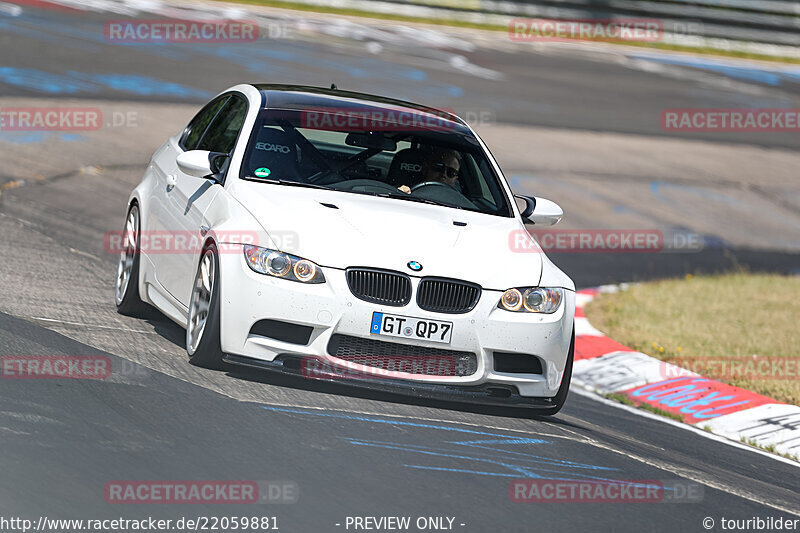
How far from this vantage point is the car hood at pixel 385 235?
677cm

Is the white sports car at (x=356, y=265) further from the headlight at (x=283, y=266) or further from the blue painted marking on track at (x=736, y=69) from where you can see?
the blue painted marking on track at (x=736, y=69)

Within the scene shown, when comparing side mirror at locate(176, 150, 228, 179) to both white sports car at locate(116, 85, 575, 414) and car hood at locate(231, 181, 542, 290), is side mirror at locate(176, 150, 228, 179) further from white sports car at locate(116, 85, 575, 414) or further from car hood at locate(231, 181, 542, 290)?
car hood at locate(231, 181, 542, 290)

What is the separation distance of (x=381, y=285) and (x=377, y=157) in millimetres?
1683

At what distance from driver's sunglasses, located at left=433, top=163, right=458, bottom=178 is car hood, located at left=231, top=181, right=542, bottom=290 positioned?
0.64 metres

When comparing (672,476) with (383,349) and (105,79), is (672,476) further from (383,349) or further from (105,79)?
(105,79)

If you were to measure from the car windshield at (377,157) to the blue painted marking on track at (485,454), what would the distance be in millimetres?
1498

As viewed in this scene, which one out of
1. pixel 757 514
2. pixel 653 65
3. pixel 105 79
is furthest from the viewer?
pixel 653 65

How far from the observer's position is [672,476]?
702 cm

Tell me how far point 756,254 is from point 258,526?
493 inches

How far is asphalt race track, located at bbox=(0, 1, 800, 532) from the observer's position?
5770mm

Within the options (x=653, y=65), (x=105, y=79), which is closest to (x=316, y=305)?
(x=105, y=79)

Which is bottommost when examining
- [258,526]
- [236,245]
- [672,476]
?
[672,476]

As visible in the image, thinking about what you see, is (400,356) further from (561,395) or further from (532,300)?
(561,395)

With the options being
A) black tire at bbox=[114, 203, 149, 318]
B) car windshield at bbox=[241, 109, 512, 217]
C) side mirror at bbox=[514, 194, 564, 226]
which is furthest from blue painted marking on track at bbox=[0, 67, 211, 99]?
side mirror at bbox=[514, 194, 564, 226]
